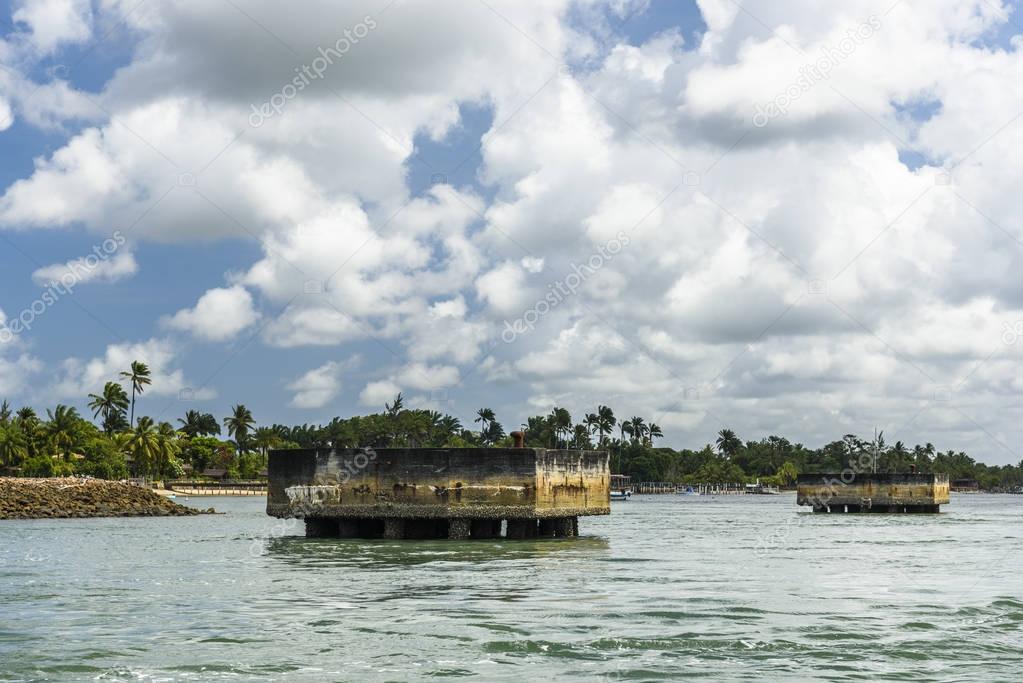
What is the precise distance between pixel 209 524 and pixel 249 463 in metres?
113

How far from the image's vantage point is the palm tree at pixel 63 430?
12756 cm

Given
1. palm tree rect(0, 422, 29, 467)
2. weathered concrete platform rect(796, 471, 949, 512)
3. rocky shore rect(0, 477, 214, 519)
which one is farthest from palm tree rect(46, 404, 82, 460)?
weathered concrete platform rect(796, 471, 949, 512)

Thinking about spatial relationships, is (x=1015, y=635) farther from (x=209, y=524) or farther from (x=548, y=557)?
(x=209, y=524)

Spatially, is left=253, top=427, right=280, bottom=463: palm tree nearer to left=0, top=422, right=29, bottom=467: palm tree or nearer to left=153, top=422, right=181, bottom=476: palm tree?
left=153, top=422, right=181, bottom=476: palm tree

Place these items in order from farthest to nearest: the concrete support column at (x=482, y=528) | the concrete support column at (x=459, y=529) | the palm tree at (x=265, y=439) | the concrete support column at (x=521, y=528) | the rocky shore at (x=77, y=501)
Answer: the palm tree at (x=265, y=439) → the rocky shore at (x=77, y=501) → the concrete support column at (x=521, y=528) → the concrete support column at (x=482, y=528) → the concrete support column at (x=459, y=529)

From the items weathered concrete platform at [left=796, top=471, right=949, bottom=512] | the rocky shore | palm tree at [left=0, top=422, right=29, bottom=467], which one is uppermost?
palm tree at [left=0, top=422, right=29, bottom=467]

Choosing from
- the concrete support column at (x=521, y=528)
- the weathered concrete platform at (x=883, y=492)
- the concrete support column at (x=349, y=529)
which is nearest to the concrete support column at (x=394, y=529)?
the concrete support column at (x=349, y=529)

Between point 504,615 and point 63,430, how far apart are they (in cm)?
12221

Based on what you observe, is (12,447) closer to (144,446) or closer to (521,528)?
(144,446)

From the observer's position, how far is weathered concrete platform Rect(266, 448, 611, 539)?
36.2 m

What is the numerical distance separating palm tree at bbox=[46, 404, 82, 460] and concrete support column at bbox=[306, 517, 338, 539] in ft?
318

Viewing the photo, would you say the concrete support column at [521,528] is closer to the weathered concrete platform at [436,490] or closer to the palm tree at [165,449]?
the weathered concrete platform at [436,490]

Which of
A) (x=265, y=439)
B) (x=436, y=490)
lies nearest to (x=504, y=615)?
(x=436, y=490)

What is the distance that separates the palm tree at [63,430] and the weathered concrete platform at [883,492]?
284ft
